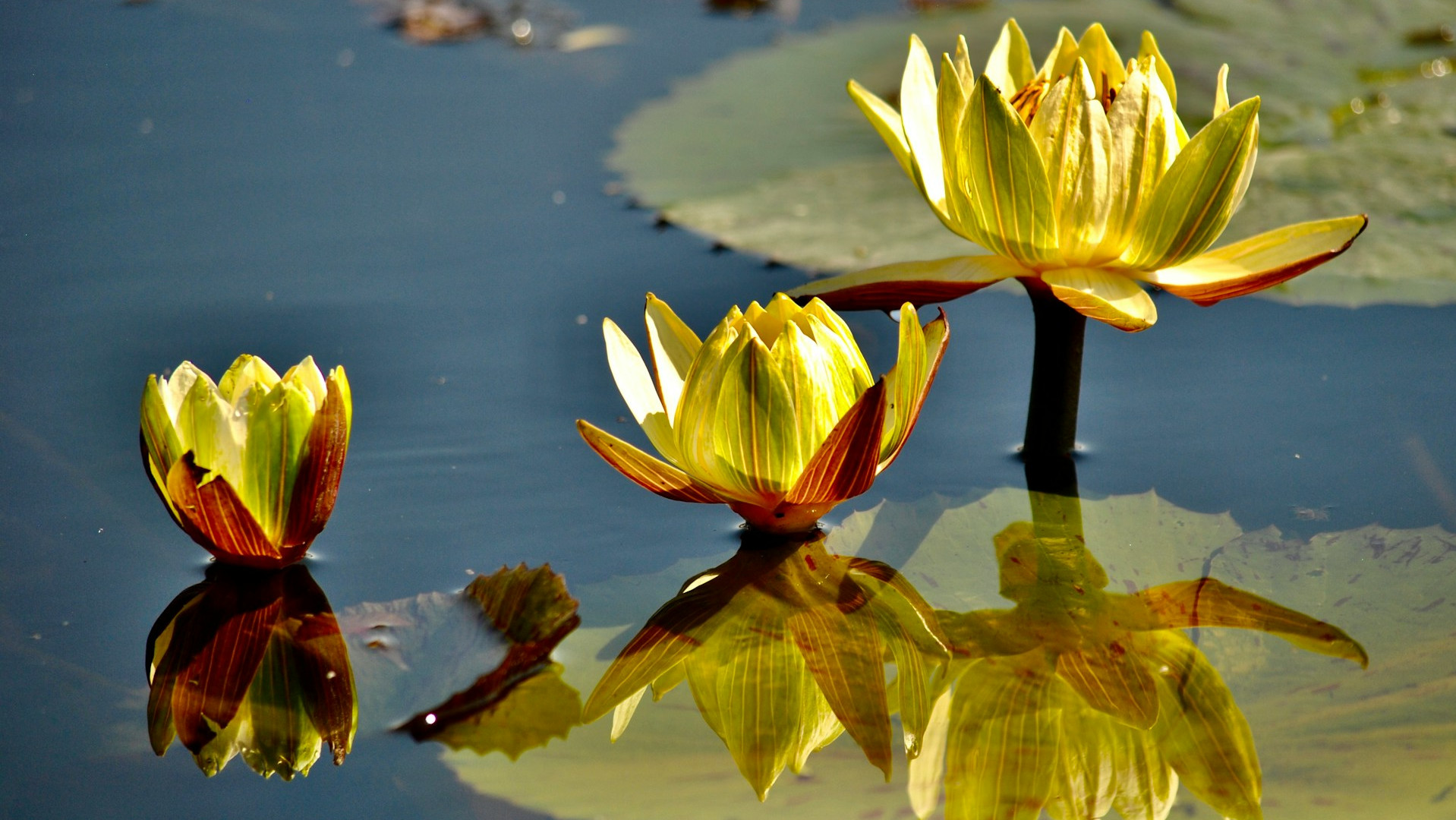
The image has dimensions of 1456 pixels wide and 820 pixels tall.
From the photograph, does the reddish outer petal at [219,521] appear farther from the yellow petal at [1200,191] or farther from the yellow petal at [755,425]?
the yellow petal at [1200,191]

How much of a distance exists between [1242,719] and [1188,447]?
550 millimetres

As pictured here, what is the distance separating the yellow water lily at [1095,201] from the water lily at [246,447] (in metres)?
0.58

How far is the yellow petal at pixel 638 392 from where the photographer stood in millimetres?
1247

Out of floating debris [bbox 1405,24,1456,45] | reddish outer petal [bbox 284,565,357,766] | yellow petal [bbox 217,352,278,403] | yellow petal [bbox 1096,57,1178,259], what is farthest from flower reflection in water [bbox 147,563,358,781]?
floating debris [bbox 1405,24,1456,45]

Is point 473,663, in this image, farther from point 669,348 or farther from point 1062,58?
point 1062,58

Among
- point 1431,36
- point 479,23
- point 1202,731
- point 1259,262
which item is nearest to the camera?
point 1202,731

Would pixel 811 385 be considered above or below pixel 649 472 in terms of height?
above

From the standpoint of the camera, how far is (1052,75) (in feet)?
4.53

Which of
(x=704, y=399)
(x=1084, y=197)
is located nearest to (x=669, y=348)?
(x=704, y=399)

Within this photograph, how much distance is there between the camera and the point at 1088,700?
3.51 feet

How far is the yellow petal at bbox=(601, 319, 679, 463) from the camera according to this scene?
1247mm

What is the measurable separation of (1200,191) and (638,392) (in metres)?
0.64

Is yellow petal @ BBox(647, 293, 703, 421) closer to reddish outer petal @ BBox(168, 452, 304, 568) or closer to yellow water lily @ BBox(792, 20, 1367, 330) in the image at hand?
yellow water lily @ BBox(792, 20, 1367, 330)

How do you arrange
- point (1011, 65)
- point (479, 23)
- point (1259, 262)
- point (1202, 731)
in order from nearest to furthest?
point (1202, 731) < point (1259, 262) < point (1011, 65) < point (479, 23)
